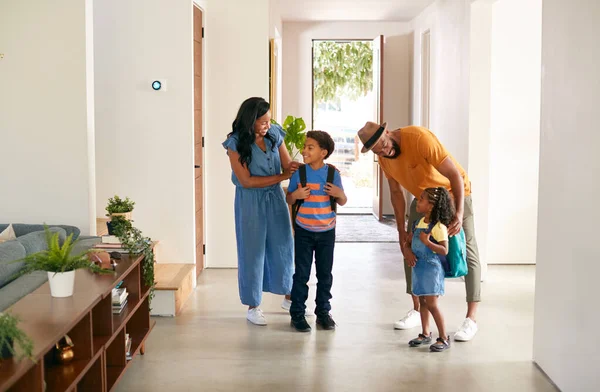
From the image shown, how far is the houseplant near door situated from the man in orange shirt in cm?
224

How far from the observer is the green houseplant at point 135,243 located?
4203 millimetres

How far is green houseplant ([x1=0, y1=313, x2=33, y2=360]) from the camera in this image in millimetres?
2422

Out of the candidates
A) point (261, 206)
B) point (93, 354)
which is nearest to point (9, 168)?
point (261, 206)

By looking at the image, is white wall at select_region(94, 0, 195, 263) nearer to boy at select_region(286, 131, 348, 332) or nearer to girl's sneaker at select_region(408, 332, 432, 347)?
boy at select_region(286, 131, 348, 332)

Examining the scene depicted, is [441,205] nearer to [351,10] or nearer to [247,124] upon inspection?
[247,124]

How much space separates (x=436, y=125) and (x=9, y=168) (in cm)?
447

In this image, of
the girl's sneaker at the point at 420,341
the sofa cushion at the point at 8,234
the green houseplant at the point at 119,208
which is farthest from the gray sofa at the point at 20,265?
the girl's sneaker at the point at 420,341

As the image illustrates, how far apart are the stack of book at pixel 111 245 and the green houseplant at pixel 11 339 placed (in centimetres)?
167

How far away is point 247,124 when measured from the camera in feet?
16.1

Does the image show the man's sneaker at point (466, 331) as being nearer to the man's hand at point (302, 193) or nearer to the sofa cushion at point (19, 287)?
the man's hand at point (302, 193)

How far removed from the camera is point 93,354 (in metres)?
3.27

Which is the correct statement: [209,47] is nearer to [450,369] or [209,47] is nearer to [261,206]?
[261,206]

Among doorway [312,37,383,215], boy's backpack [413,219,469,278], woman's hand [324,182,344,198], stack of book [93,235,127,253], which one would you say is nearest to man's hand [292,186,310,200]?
woman's hand [324,182,344,198]

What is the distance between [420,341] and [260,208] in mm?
1323
